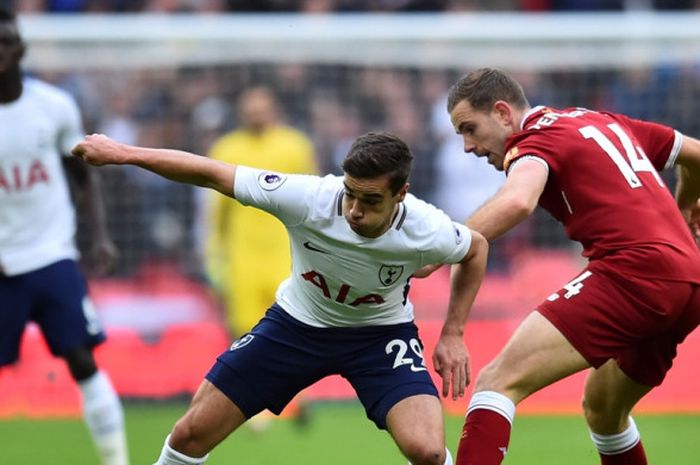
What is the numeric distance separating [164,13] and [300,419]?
590 cm

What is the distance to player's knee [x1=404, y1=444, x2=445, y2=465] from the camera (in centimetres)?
600

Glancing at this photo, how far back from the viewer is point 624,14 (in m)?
13.3

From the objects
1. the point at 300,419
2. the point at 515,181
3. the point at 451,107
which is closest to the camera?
the point at 515,181

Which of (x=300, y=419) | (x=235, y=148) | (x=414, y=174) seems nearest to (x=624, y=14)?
(x=414, y=174)

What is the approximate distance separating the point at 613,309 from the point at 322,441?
4378 millimetres

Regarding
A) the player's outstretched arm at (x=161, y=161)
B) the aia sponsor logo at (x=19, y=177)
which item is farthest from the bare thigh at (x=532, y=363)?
the aia sponsor logo at (x=19, y=177)

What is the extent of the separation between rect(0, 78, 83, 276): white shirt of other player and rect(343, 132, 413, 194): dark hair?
9.41ft

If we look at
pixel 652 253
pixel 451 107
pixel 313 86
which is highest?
pixel 451 107

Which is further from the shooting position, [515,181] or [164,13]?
[164,13]

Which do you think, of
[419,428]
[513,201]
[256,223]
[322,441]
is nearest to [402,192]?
[513,201]

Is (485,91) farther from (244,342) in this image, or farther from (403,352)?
(244,342)

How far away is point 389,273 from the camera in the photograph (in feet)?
20.6

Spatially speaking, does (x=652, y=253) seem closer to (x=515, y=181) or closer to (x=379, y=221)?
(x=515, y=181)

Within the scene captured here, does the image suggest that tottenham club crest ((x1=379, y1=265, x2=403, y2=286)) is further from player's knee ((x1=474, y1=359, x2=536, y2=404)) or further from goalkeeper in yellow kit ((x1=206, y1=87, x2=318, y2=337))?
goalkeeper in yellow kit ((x1=206, y1=87, x2=318, y2=337))
